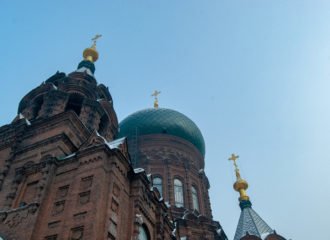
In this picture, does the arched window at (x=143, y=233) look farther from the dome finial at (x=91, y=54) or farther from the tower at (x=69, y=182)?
the dome finial at (x=91, y=54)

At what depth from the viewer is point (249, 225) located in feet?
64.4

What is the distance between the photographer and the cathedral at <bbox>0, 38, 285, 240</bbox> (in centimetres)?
1005

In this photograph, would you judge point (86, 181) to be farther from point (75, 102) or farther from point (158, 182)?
point (158, 182)

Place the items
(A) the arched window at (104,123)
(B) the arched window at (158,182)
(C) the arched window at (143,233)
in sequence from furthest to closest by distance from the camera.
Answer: (B) the arched window at (158,182) → (A) the arched window at (104,123) → (C) the arched window at (143,233)

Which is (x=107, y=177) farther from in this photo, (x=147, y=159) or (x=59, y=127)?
(x=147, y=159)

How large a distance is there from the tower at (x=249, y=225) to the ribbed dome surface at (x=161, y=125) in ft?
12.8

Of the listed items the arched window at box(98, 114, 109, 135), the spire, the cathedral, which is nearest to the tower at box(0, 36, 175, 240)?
the cathedral

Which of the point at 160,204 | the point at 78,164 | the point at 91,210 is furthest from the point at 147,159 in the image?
the point at 91,210

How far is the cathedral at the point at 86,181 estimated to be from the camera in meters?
10.1

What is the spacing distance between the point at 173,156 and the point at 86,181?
39.0 feet

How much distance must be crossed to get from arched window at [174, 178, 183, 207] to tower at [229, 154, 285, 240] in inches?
130

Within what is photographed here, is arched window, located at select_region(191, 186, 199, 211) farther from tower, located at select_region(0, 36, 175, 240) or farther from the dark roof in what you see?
tower, located at select_region(0, 36, 175, 240)

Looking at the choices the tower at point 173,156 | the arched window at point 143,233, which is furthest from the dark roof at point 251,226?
the arched window at point 143,233

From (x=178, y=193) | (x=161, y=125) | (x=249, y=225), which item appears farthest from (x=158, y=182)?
(x=249, y=225)
